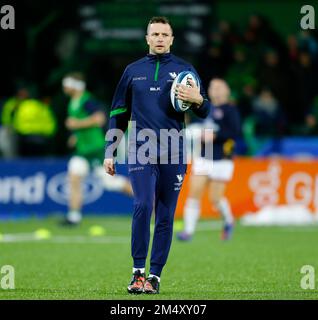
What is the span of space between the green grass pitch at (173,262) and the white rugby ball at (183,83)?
1.65 m

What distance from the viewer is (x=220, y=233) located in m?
17.6

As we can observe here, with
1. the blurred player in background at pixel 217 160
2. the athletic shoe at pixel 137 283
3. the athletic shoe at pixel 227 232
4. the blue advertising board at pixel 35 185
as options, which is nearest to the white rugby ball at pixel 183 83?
the athletic shoe at pixel 137 283

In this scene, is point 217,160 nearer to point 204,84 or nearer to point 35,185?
point 35,185

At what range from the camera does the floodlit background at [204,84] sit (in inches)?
755

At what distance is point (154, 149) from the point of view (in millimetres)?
9688

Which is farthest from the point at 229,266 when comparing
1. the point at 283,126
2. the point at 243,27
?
the point at 243,27

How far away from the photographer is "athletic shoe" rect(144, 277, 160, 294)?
31.4 feet

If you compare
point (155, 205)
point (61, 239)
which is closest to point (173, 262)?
point (155, 205)

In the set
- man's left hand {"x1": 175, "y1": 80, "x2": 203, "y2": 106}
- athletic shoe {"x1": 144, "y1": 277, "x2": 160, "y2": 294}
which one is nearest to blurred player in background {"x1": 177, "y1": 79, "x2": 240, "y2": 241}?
athletic shoe {"x1": 144, "y1": 277, "x2": 160, "y2": 294}

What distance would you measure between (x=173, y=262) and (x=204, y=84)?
10324 mm

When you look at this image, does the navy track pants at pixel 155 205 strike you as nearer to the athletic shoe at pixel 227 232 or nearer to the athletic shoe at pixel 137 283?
the athletic shoe at pixel 137 283

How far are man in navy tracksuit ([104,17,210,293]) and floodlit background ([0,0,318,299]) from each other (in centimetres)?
562

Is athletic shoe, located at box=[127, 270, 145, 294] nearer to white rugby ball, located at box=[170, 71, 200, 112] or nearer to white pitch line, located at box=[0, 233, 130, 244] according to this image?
white rugby ball, located at box=[170, 71, 200, 112]
